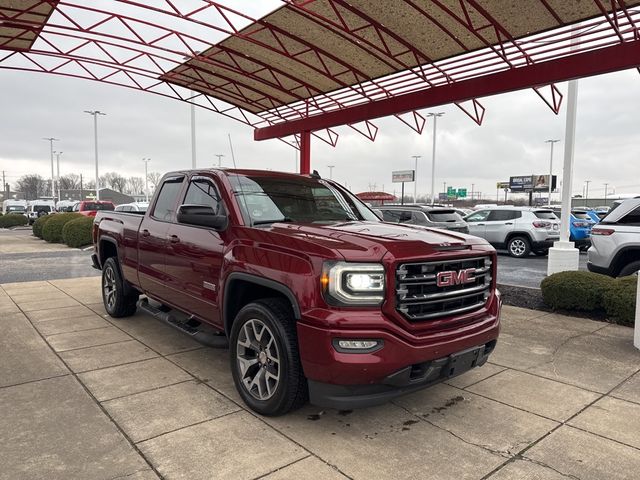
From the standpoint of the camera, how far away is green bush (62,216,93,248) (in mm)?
16375

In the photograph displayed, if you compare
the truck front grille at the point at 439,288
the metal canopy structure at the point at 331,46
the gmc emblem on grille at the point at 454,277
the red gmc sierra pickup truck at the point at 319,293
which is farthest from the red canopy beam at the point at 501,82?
the gmc emblem on grille at the point at 454,277

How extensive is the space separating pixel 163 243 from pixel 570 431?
3869 millimetres

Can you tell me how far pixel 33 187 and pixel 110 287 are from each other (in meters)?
118

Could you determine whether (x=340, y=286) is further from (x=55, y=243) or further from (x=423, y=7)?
(x=55, y=243)

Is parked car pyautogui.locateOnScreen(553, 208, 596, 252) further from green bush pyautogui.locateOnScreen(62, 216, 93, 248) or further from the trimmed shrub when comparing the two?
green bush pyautogui.locateOnScreen(62, 216, 93, 248)

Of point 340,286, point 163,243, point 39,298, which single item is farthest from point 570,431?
point 39,298

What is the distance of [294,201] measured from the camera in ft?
14.2

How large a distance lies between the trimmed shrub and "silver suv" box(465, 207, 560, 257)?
8.63 m

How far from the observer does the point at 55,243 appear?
1839cm

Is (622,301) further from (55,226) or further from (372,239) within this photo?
(55,226)

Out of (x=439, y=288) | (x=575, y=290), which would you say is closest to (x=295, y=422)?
(x=439, y=288)

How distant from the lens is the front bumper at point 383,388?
292 centimetres

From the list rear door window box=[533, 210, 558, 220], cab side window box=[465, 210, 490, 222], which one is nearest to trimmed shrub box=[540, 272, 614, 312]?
rear door window box=[533, 210, 558, 220]

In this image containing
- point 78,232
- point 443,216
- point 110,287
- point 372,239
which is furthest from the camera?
point 78,232
